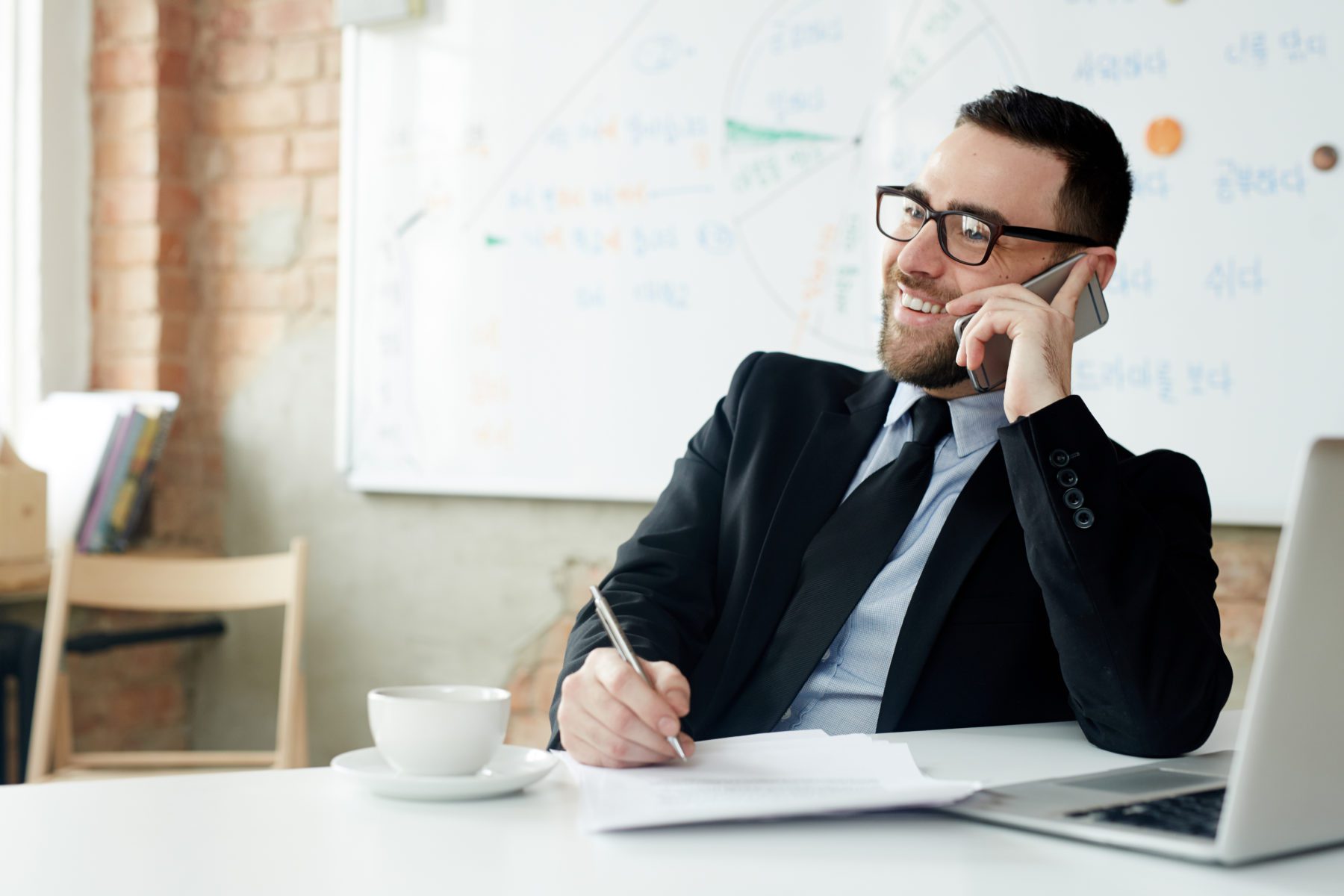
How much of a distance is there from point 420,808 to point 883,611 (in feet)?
2.30

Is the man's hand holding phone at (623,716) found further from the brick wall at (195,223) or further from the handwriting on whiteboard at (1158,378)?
the brick wall at (195,223)

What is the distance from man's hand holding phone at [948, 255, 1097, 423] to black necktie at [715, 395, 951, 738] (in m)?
0.16

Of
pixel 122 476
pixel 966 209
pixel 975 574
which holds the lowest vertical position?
pixel 122 476

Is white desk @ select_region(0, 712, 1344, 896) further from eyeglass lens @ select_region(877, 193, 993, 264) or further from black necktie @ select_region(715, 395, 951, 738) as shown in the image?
eyeglass lens @ select_region(877, 193, 993, 264)

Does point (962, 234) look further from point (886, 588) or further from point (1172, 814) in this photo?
point (1172, 814)

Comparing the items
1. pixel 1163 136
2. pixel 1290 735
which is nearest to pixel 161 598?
pixel 1163 136

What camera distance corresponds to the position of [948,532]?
4.64ft

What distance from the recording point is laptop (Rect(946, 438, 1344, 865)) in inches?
27.1

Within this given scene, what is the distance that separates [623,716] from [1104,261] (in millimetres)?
1001

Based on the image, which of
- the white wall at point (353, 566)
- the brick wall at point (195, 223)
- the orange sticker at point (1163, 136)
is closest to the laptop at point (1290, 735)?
the orange sticker at point (1163, 136)

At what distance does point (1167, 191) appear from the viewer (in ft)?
7.49

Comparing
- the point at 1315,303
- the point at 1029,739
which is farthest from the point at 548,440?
the point at 1029,739

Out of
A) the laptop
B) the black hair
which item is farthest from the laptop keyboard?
the black hair

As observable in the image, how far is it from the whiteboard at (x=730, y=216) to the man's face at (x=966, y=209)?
2.62ft
